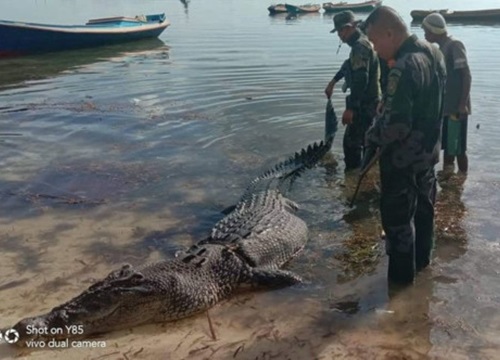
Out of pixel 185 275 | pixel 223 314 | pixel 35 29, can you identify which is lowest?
pixel 223 314

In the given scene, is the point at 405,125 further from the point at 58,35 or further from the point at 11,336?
the point at 58,35

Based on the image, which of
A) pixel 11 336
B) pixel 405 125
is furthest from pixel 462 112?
pixel 11 336

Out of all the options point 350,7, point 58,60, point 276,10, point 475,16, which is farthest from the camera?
point 350,7

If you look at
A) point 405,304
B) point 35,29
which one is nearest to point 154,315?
point 405,304

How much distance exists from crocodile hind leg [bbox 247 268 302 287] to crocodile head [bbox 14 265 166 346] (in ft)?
3.35

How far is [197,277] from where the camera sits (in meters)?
4.57

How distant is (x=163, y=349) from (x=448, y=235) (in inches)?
134

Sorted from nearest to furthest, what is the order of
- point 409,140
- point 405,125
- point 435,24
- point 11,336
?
point 11,336
point 405,125
point 409,140
point 435,24

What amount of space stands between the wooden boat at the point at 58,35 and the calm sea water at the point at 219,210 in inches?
246

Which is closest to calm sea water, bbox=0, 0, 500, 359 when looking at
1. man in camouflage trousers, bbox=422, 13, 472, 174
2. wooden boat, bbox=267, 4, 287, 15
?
man in camouflage trousers, bbox=422, 13, 472, 174

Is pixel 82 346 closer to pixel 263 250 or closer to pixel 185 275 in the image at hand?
pixel 185 275

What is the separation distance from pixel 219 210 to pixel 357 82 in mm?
2558

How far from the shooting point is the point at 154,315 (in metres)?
4.25

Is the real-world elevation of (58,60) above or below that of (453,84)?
above
